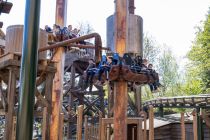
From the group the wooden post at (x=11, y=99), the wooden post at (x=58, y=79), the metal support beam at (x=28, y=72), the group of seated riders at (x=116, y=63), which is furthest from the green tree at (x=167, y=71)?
the metal support beam at (x=28, y=72)

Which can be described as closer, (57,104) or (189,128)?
(57,104)

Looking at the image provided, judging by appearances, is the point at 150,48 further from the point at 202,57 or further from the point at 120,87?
the point at 120,87

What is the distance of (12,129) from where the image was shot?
6.55 metres

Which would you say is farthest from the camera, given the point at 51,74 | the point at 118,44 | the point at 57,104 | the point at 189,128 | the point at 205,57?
the point at 205,57

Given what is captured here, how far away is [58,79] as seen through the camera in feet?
27.1

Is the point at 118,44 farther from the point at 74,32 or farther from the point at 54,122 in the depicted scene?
the point at 54,122

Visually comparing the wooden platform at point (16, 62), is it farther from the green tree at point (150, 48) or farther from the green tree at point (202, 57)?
the green tree at point (150, 48)

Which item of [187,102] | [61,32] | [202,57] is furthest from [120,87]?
[202,57]

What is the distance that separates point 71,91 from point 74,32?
29.0 feet

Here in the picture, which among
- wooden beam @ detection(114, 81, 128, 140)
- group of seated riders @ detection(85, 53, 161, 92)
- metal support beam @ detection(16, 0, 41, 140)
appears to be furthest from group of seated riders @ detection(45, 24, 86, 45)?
metal support beam @ detection(16, 0, 41, 140)

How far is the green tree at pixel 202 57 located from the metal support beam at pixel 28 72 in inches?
774

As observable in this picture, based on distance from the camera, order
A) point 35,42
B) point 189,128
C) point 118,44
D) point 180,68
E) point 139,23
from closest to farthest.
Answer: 1. point 35,42
2. point 118,44
3. point 139,23
4. point 189,128
5. point 180,68

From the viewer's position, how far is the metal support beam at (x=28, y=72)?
2.09 m

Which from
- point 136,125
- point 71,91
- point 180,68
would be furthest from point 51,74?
point 180,68
